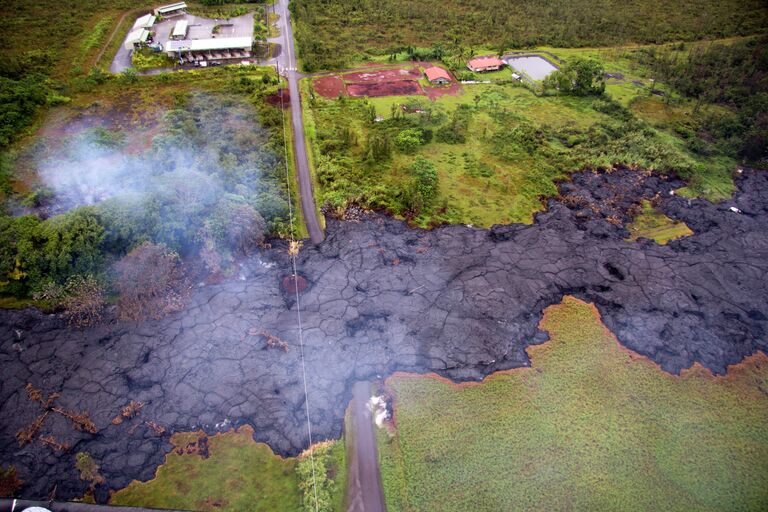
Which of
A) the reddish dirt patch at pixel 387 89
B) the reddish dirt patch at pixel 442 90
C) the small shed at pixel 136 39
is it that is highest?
the small shed at pixel 136 39

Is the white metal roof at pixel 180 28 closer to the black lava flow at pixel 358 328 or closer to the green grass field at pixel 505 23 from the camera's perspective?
the green grass field at pixel 505 23

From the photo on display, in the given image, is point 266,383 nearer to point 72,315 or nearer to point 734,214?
point 72,315

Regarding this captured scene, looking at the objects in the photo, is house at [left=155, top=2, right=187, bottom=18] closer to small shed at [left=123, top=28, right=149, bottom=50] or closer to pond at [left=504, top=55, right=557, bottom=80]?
small shed at [left=123, top=28, right=149, bottom=50]

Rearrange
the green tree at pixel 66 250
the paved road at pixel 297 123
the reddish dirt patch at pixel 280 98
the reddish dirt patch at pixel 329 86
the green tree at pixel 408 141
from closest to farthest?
the green tree at pixel 66 250 < the paved road at pixel 297 123 < the green tree at pixel 408 141 < the reddish dirt patch at pixel 280 98 < the reddish dirt patch at pixel 329 86

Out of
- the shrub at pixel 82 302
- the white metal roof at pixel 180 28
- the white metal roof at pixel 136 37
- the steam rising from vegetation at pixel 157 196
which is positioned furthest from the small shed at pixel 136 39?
the shrub at pixel 82 302

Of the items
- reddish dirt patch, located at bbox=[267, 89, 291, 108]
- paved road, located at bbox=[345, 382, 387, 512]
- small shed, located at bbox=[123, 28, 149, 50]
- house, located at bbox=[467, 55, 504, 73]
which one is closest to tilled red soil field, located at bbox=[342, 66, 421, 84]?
house, located at bbox=[467, 55, 504, 73]

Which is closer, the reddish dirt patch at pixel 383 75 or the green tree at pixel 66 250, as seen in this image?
the green tree at pixel 66 250
